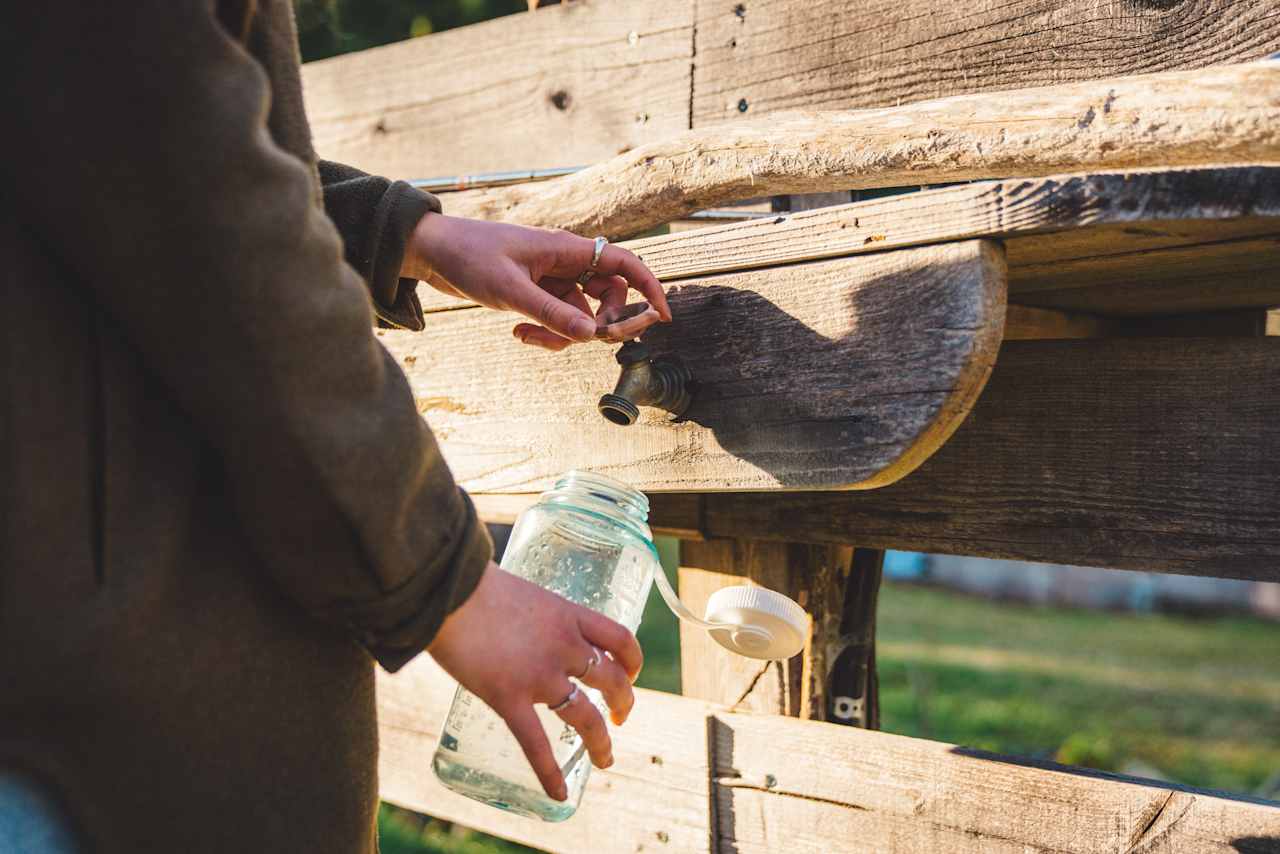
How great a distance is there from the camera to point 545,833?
1.80 meters

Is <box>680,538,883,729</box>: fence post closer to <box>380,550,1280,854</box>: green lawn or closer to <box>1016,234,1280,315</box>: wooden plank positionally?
<box>1016,234,1280,315</box>: wooden plank

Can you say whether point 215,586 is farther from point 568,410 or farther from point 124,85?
point 568,410

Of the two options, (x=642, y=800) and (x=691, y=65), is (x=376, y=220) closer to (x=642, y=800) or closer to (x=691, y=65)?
(x=691, y=65)

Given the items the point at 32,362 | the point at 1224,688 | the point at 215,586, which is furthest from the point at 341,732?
the point at 1224,688

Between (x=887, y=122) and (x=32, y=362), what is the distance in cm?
92

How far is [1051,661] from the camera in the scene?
7438mm

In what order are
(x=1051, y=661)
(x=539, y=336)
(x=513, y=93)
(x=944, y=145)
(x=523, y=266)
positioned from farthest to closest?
(x=1051, y=661) < (x=513, y=93) < (x=539, y=336) < (x=523, y=266) < (x=944, y=145)

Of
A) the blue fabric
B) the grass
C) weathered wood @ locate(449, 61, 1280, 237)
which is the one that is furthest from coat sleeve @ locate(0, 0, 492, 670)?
the grass

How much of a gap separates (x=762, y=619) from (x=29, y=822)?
0.81m

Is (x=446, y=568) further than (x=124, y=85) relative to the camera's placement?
Yes

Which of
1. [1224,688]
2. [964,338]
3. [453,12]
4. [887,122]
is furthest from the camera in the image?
[1224,688]

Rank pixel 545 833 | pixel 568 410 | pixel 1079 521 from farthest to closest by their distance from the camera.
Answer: pixel 545 833 → pixel 568 410 → pixel 1079 521

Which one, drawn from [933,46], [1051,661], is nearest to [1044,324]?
[933,46]

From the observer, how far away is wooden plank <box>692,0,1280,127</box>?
1348 millimetres
